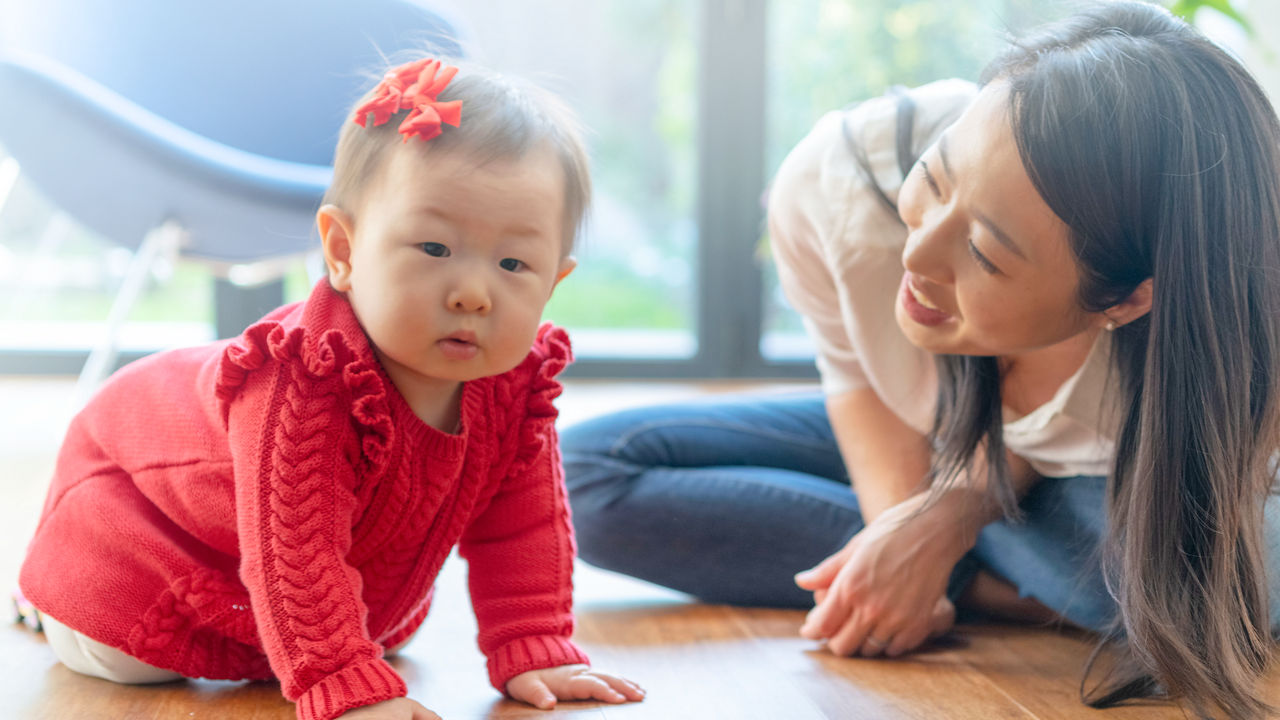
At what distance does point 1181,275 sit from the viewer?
78 centimetres

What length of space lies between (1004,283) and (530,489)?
0.40m

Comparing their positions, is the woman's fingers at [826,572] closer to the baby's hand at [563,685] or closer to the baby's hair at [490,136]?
the baby's hand at [563,685]

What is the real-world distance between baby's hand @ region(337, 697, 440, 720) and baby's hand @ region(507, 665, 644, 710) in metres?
0.11

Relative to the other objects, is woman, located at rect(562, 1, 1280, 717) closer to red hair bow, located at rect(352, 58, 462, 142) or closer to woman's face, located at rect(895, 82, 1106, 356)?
woman's face, located at rect(895, 82, 1106, 356)

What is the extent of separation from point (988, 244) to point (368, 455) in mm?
470

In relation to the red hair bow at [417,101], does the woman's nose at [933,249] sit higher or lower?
lower

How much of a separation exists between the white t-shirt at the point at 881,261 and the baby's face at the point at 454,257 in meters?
0.37

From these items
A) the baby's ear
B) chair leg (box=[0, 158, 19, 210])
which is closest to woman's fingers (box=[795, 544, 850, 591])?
the baby's ear

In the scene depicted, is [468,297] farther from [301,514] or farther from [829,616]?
[829,616]

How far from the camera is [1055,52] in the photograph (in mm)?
823

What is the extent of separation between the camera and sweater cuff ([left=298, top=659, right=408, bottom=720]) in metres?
0.73

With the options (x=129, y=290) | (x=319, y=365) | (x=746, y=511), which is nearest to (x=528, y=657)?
(x=319, y=365)

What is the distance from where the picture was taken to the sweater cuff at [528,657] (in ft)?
2.86

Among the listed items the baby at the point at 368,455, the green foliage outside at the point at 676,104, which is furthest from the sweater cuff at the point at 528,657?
the green foliage outside at the point at 676,104
